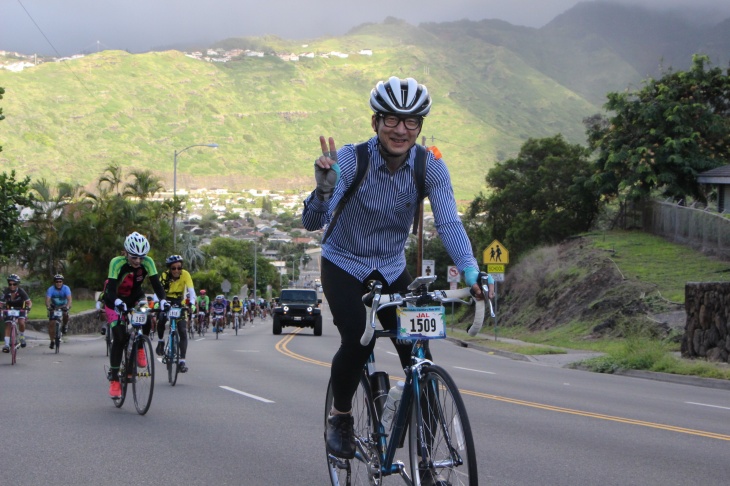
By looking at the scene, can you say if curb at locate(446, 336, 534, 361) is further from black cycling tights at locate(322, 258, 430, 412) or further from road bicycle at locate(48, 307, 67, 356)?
black cycling tights at locate(322, 258, 430, 412)

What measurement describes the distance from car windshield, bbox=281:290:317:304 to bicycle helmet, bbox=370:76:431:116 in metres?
37.7

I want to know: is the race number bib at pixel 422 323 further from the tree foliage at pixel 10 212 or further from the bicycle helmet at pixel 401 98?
the tree foliage at pixel 10 212

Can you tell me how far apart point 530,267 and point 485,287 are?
44.2 m

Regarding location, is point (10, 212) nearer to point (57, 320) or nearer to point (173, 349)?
point (57, 320)

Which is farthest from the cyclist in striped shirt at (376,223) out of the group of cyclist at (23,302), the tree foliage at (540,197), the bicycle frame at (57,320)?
the tree foliage at (540,197)

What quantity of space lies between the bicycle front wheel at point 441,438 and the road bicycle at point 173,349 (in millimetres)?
10167

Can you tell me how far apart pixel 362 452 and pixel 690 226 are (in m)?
36.8

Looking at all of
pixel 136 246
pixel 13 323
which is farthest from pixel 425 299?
pixel 13 323

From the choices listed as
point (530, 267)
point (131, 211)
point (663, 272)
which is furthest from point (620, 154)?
point (131, 211)

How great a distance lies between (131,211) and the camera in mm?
62750

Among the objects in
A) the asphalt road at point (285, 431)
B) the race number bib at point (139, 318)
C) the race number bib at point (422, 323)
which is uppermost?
the race number bib at point (422, 323)

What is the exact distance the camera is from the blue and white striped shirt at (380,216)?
590cm

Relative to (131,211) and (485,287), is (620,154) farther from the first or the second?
(485,287)

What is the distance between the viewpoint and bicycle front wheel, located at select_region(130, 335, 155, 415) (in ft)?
38.0
